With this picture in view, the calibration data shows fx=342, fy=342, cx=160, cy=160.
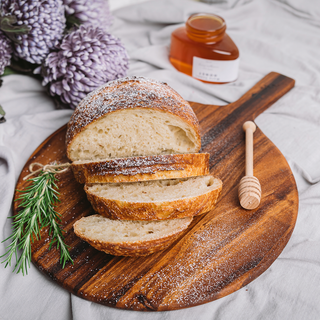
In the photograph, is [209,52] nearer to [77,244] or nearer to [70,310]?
[77,244]

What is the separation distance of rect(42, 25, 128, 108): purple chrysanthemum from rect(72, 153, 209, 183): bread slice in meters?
0.93

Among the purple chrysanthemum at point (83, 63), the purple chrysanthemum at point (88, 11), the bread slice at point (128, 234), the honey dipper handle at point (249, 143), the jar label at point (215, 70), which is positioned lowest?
the bread slice at point (128, 234)

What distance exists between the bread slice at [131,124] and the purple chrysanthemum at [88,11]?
1147 millimetres

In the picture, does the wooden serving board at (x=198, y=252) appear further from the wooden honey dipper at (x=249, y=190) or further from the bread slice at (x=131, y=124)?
the bread slice at (x=131, y=124)

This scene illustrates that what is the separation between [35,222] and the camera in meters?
2.20

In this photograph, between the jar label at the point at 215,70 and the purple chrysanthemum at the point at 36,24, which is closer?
the purple chrysanthemum at the point at 36,24

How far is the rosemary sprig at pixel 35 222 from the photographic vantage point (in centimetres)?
208

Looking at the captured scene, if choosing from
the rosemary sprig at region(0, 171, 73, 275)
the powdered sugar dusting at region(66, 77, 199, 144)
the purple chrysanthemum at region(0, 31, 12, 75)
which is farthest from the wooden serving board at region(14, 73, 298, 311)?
the purple chrysanthemum at region(0, 31, 12, 75)

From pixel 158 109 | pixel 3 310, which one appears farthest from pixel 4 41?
pixel 3 310

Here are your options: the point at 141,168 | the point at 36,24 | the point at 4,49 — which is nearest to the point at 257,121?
the point at 141,168

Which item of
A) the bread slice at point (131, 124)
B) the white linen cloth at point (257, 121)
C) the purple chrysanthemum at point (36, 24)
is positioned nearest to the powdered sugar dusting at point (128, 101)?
the bread slice at point (131, 124)

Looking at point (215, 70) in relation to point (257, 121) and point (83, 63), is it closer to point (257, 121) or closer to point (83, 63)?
point (257, 121)

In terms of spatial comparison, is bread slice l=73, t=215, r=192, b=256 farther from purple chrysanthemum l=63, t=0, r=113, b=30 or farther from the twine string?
purple chrysanthemum l=63, t=0, r=113, b=30

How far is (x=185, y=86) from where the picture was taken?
3627mm
